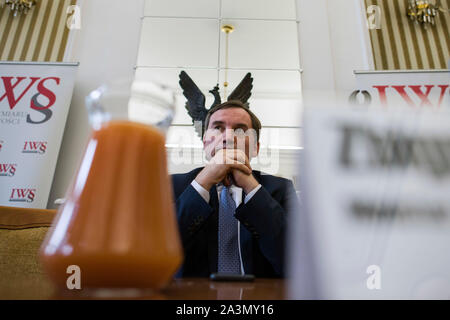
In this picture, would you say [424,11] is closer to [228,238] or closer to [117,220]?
[228,238]

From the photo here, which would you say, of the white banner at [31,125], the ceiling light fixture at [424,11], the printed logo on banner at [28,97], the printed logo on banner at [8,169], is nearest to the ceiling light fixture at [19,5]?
the white banner at [31,125]

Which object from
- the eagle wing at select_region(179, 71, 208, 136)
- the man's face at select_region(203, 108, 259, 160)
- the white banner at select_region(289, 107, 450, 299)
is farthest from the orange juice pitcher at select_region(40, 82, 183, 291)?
the eagle wing at select_region(179, 71, 208, 136)

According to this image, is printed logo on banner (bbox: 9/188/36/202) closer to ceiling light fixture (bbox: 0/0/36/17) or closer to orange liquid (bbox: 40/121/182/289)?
ceiling light fixture (bbox: 0/0/36/17)

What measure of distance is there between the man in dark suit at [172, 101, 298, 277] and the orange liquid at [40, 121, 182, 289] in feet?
1.38

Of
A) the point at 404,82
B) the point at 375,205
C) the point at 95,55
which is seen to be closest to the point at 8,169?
the point at 95,55

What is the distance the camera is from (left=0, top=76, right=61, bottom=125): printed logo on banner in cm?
238

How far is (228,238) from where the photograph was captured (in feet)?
3.47

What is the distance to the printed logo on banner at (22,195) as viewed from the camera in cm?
219

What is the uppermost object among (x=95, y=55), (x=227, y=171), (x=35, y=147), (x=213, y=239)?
(x=95, y=55)

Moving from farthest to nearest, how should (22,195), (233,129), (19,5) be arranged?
(19,5) → (22,195) → (233,129)

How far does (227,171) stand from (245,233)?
0.19 metres

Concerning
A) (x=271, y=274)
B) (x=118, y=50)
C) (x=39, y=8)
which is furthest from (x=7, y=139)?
(x=271, y=274)

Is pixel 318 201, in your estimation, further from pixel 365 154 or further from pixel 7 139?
pixel 7 139

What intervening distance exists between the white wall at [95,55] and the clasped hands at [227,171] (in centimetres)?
185
